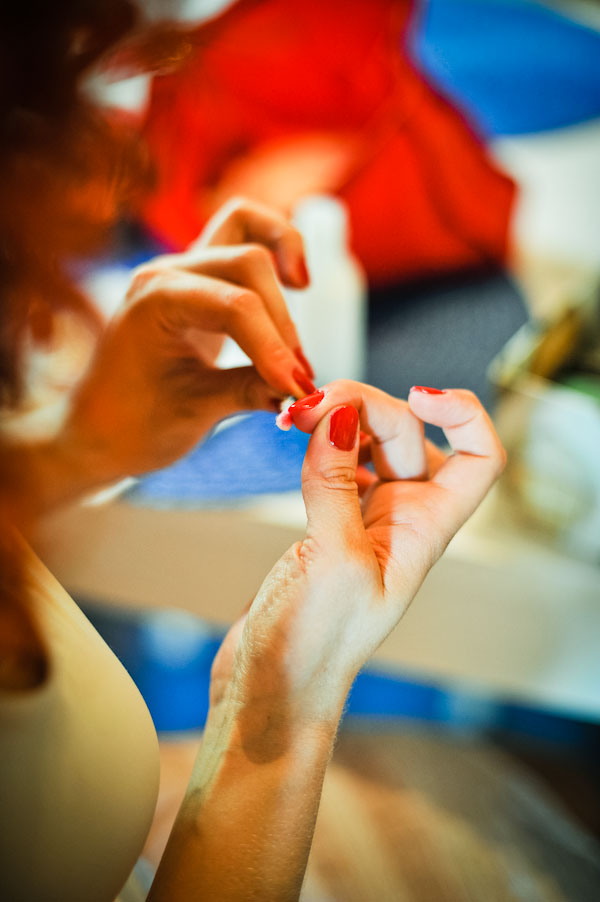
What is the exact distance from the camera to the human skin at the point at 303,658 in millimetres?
334

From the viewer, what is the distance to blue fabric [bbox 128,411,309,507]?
43cm

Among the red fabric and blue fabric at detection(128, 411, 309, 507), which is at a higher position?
the red fabric

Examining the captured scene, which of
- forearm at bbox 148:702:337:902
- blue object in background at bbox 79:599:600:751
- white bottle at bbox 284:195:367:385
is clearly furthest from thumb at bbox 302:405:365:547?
blue object in background at bbox 79:599:600:751

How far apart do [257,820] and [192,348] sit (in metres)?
0.31

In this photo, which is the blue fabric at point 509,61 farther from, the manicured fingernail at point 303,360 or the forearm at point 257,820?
the forearm at point 257,820

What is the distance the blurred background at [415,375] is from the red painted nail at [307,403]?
0.12ft

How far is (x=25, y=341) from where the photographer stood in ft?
1.34

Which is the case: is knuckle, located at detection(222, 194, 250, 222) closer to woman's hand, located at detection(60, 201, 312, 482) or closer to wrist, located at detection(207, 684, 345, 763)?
woman's hand, located at detection(60, 201, 312, 482)

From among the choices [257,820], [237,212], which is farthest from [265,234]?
[257,820]

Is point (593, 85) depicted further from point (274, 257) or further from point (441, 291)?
point (274, 257)

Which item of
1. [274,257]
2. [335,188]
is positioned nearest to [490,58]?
[335,188]

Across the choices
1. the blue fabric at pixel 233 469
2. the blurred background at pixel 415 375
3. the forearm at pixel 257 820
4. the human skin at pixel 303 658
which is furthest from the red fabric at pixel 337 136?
the forearm at pixel 257 820

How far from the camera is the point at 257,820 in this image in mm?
351

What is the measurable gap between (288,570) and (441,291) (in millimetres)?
707
